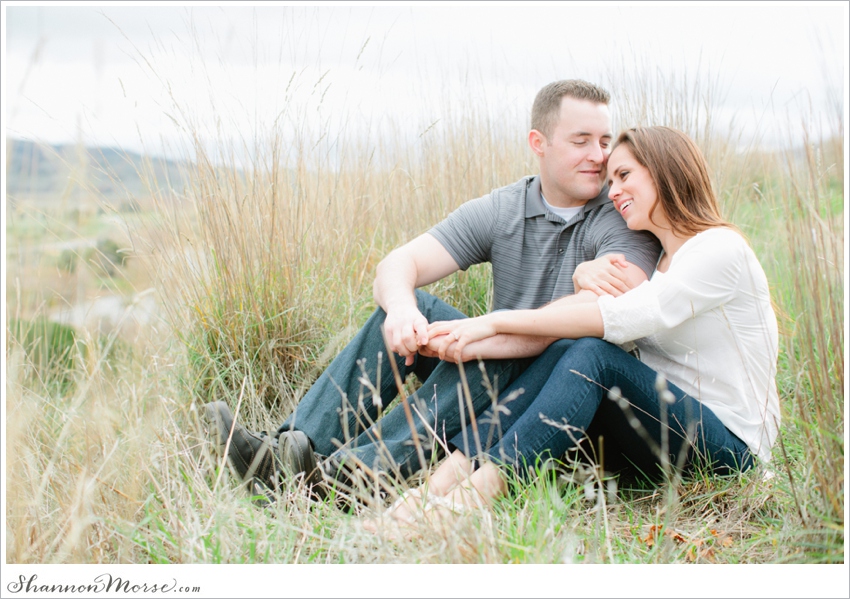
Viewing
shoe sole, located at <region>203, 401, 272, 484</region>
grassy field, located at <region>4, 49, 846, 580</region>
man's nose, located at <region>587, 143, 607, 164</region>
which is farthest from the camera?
man's nose, located at <region>587, 143, 607, 164</region>

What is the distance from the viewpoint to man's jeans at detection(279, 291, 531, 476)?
1870 mm

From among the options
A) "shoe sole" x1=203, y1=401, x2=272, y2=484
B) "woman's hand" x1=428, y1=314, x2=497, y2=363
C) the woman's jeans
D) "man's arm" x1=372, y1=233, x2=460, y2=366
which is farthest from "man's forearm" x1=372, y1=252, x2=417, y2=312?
"shoe sole" x1=203, y1=401, x2=272, y2=484

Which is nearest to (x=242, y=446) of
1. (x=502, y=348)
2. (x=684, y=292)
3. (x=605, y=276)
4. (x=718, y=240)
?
(x=502, y=348)

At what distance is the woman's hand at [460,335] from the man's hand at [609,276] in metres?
0.31

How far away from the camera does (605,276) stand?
1905mm

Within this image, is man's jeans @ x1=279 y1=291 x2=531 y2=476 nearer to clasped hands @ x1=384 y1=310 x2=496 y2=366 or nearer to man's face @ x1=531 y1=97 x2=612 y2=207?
clasped hands @ x1=384 y1=310 x2=496 y2=366

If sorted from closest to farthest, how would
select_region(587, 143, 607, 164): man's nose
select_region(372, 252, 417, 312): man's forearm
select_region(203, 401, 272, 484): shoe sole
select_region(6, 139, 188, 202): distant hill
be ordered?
select_region(203, 401, 272, 484): shoe sole
select_region(6, 139, 188, 202): distant hill
select_region(372, 252, 417, 312): man's forearm
select_region(587, 143, 607, 164): man's nose

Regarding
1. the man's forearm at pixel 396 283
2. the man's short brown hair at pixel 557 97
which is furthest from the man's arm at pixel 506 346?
the man's short brown hair at pixel 557 97

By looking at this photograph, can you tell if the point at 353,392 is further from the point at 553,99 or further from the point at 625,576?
the point at 553,99

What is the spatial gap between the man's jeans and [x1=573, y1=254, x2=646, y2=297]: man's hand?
0.29 metres

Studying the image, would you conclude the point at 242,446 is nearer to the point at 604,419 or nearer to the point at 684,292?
the point at 604,419

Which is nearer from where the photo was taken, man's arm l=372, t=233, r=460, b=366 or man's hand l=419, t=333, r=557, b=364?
man's hand l=419, t=333, r=557, b=364

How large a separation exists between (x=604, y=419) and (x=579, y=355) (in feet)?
0.78

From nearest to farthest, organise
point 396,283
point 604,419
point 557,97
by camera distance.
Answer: point 604,419, point 396,283, point 557,97
